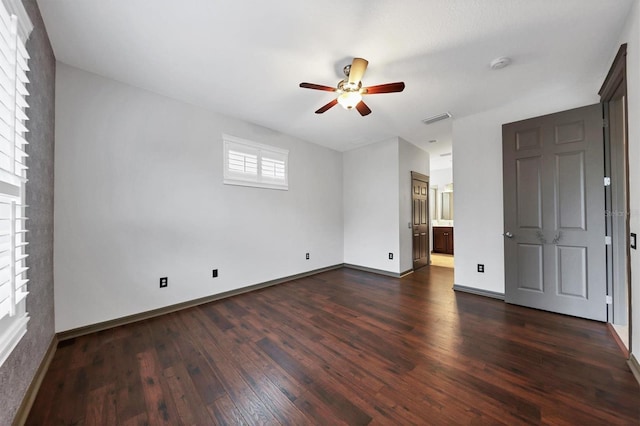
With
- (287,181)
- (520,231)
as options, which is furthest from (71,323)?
(520,231)

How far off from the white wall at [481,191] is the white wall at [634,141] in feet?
4.04

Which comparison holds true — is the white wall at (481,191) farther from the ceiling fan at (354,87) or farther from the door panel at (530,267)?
the ceiling fan at (354,87)

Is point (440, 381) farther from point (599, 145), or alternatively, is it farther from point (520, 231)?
point (599, 145)

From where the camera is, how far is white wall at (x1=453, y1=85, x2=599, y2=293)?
3.17m

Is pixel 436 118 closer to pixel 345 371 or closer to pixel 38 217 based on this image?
pixel 345 371

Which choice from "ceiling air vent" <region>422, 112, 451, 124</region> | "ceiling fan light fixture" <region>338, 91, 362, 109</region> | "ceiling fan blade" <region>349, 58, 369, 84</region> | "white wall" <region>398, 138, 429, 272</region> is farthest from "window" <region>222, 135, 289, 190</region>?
"ceiling air vent" <region>422, 112, 451, 124</region>

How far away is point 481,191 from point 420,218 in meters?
1.80

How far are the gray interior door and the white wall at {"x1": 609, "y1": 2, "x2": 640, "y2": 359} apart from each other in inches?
34.8

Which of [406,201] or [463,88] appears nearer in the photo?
[463,88]

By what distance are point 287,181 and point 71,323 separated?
3149 millimetres

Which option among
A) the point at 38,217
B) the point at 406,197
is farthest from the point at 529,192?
the point at 38,217

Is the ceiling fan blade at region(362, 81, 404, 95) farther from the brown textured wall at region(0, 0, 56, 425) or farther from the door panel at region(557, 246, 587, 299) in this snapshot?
the door panel at region(557, 246, 587, 299)

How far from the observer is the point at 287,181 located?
166 inches

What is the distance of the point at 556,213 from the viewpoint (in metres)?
2.70
